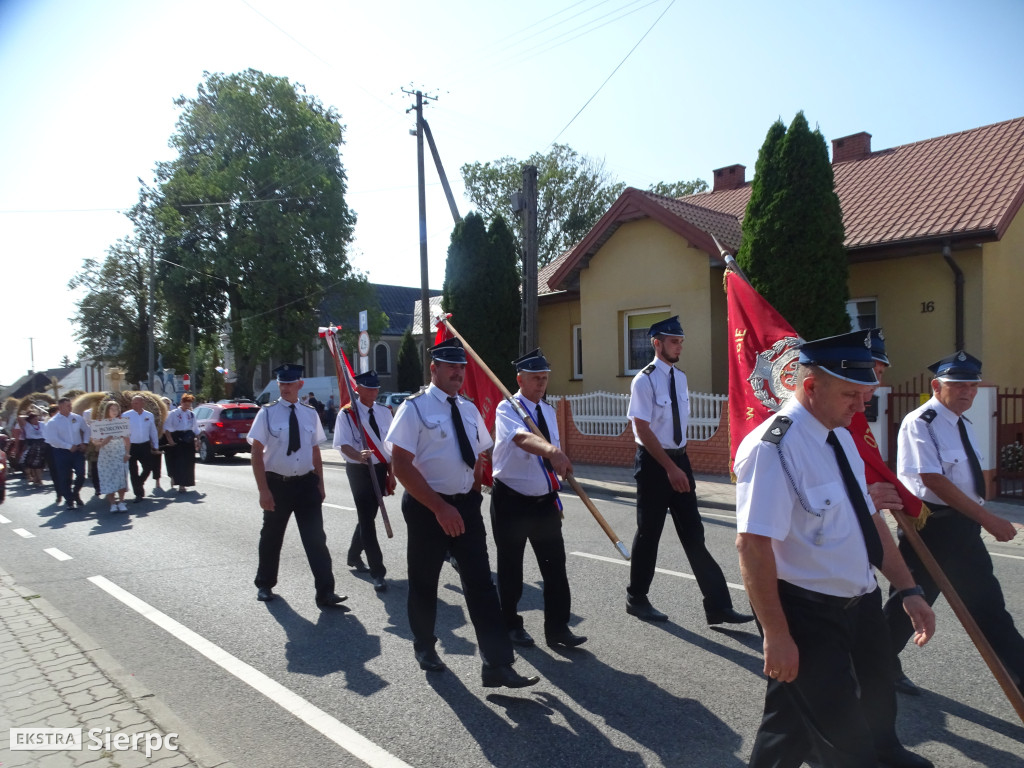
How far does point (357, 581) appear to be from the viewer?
7098mm

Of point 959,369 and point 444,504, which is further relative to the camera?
point 444,504

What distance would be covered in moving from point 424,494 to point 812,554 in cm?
233

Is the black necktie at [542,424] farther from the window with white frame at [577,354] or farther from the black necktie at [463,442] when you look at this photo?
the window with white frame at [577,354]

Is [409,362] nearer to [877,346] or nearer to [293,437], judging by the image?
[293,437]

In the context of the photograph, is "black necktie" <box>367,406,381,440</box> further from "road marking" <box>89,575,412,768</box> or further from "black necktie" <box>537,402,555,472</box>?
"black necktie" <box>537,402,555,472</box>

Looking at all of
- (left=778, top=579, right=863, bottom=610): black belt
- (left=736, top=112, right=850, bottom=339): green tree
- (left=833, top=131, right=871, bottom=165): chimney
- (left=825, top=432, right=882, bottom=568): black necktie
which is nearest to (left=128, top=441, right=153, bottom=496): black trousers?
(left=736, top=112, right=850, bottom=339): green tree

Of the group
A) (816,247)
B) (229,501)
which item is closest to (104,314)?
(229,501)

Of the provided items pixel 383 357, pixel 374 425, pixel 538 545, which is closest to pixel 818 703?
pixel 538 545

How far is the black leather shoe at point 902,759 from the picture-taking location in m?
3.26

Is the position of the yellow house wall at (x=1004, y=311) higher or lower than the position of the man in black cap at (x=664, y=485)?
higher

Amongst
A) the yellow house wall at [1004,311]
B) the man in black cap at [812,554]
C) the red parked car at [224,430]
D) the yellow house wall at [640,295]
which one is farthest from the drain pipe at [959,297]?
the red parked car at [224,430]

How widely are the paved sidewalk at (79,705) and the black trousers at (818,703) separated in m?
2.47

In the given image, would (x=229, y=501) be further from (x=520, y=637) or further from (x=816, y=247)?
(x=816, y=247)

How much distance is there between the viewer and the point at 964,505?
3.83 meters
